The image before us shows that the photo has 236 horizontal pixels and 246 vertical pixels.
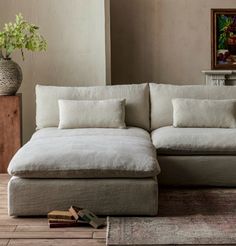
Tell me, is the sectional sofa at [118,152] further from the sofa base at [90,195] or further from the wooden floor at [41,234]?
the wooden floor at [41,234]

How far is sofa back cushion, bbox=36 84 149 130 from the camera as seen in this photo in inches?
200

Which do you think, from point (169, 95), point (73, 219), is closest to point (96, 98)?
point (169, 95)

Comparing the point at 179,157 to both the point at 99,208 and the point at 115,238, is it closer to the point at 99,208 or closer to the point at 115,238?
the point at 99,208

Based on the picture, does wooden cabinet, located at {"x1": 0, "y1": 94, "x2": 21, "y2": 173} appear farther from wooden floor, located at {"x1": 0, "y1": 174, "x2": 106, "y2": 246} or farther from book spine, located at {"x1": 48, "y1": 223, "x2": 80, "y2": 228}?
book spine, located at {"x1": 48, "y1": 223, "x2": 80, "y2": 228}

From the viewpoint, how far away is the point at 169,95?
5129 mm

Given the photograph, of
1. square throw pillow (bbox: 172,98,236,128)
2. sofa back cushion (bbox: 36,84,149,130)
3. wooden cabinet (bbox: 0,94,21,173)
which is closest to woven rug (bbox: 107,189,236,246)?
square throw pillow (bbox: 172,98,236,128)

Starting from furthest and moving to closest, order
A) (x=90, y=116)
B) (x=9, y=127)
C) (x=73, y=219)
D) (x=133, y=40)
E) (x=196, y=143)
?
(x=133, y=40) < (x=9, y=127) < (x=90, y=116) < (x=196, y=143) < (x=73, y=219)

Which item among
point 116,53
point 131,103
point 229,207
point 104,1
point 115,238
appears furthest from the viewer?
point 116,53

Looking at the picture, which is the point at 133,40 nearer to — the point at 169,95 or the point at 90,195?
the point at 169,95

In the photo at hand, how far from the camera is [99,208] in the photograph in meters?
3.65

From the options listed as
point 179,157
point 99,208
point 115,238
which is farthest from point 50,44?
point 115,238

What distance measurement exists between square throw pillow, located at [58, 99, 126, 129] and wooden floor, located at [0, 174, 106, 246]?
139 centimetres

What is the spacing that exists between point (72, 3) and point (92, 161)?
2485 mm

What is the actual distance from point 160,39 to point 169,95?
1.26 metres
